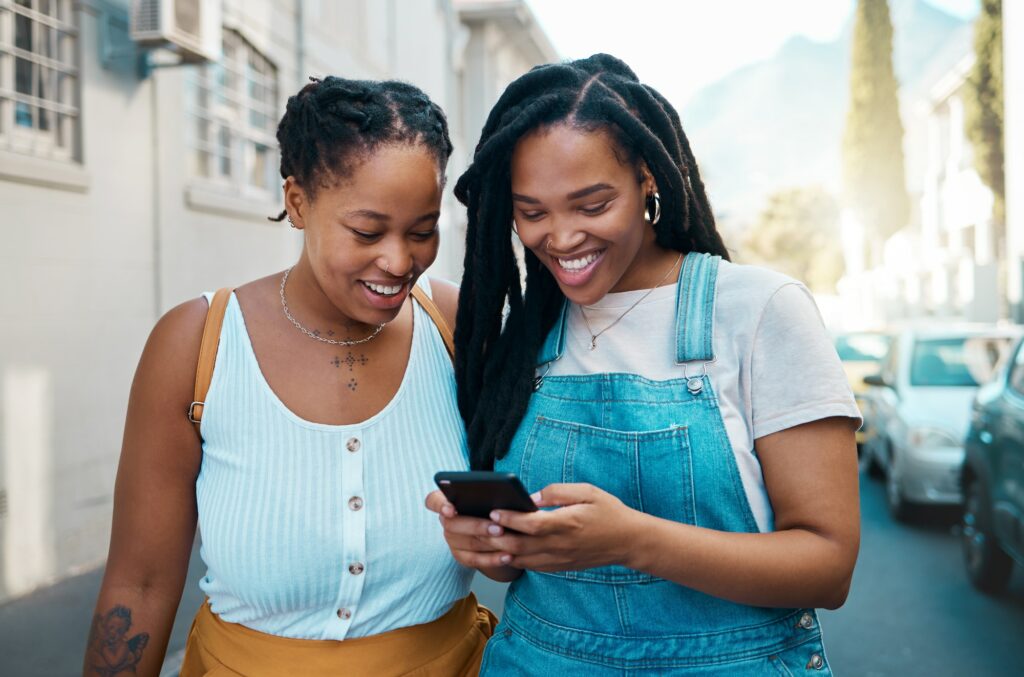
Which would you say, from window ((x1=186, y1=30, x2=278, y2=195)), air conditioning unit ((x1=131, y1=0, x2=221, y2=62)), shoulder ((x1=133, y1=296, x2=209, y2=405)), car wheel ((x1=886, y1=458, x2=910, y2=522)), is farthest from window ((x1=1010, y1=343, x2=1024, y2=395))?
window ((x1=186, y1=30, x2=278, y2=195))

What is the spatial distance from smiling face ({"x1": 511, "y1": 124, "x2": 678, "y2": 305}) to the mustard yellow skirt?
830 mm

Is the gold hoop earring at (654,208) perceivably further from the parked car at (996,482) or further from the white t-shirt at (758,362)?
the parked car at (996,482)

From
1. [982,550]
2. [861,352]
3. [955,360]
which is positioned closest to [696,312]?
[982,550]

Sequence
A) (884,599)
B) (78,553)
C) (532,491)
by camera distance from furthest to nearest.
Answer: (78,553)
(884,599)
(532,491)

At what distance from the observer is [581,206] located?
1.92m

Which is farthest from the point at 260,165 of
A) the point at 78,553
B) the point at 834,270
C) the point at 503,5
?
the point at 834,270

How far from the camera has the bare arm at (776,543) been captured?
165cm

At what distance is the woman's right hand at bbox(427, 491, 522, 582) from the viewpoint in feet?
5.39

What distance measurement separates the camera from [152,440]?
207cm

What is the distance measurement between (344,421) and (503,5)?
1955 centimetres

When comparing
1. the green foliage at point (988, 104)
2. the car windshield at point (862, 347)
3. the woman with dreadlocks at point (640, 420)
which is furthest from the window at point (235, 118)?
the green foliage at point (988, 104)

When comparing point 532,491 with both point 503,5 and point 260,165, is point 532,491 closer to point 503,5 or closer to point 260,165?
point 260,165

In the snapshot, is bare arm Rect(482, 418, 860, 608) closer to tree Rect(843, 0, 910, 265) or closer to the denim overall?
the denim overall

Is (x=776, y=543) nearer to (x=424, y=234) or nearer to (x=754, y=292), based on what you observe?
(x=754, y=292)
